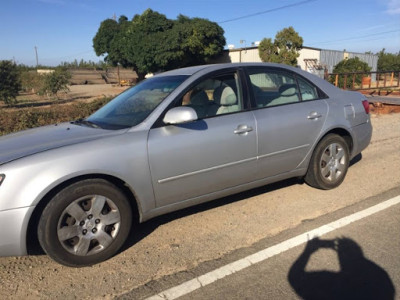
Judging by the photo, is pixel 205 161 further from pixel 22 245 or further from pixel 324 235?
pixel 22 245

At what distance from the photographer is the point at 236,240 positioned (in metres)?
3.44

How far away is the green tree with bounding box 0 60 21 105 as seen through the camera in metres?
21.7

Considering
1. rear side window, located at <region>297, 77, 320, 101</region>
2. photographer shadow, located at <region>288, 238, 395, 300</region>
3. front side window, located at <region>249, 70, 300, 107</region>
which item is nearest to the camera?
photographer shadow, located at <region>288, 238, 395, 300</region>

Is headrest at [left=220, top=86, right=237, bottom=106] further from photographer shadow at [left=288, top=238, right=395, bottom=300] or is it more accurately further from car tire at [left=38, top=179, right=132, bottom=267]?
photographer shadow at [left=288, top=238, right=395, bottom=300]

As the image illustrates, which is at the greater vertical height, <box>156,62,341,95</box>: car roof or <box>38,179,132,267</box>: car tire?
<box>156,62,341,95</box>: car roof

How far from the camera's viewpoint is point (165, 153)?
327 cm

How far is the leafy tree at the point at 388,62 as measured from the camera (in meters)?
44.2

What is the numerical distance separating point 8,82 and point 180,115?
2217 centimetres

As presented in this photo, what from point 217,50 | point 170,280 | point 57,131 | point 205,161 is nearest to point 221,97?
point 205,161

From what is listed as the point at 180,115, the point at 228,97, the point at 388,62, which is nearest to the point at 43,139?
the point at 180,115

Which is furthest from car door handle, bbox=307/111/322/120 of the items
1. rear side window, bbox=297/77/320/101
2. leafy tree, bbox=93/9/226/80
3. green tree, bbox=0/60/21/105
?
leafy tree, bbox=93/9/226/80

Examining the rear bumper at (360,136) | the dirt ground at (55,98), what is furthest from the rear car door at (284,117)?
the dirt ground at (55,98)

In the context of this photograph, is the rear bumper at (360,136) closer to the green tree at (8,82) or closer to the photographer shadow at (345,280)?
the photographer shadow at (345,280)

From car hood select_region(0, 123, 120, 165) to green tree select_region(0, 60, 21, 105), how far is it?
2074 cm
